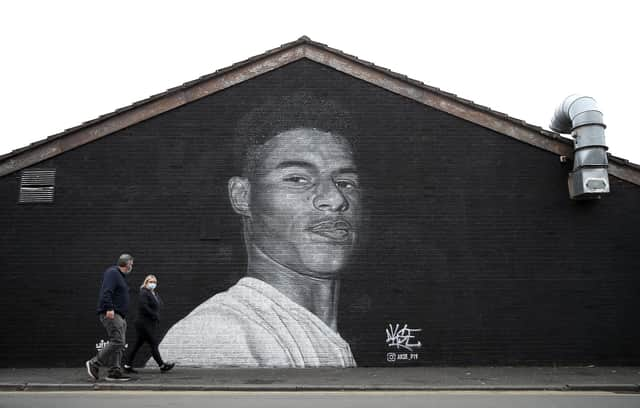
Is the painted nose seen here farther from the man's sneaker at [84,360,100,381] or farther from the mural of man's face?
the man's sneaker at [84,360,100,381]

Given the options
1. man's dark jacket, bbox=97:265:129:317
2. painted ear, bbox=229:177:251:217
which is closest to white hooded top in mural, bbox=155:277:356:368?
painted ear, bbox=229:177:251:217

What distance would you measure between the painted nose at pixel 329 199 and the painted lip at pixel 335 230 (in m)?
0.29

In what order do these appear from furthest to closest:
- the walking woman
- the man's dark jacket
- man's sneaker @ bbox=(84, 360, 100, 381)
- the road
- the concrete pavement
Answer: the walking woman → the man's dark jacket → man's sneaker @ bbox=(84, 360, 100, 381) → the concrete pavement → the road

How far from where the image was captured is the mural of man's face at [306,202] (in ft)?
37.4

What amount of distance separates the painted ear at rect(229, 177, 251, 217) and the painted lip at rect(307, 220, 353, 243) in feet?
4.59

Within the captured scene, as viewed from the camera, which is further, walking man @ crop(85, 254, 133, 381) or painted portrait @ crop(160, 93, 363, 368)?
painted portrait @ crop(160, 93, 363, 368)

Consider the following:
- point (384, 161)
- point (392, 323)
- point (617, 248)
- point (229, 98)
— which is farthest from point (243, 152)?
point (617, 248)

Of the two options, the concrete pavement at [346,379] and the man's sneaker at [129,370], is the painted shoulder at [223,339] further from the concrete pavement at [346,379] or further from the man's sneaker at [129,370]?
the man's sneaker at [129,370]

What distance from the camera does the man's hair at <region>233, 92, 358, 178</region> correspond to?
1184 cm

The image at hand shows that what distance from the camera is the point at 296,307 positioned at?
36.7 ft

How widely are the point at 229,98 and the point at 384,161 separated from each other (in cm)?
358

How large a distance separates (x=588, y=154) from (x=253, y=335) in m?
7.55

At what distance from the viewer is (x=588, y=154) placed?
36.6 ft

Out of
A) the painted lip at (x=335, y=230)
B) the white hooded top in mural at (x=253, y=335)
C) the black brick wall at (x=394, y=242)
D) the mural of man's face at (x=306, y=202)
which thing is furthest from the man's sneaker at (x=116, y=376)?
the painted lip at (x=335, y=230)
